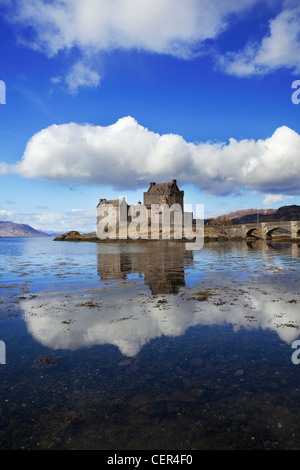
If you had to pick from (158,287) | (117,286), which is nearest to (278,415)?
(158,287)

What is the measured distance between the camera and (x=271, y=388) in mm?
4719

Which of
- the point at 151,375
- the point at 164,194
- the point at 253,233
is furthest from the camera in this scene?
the point at 164,194

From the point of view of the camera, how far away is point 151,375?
522cm

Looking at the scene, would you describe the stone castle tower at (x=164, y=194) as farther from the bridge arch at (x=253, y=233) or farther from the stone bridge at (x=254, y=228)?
the bridge arch at (x=253, y=233)

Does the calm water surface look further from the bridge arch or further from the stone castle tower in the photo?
the stone castle tower

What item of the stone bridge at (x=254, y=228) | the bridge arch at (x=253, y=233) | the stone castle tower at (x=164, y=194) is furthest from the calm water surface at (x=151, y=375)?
the stone castle tower at (x=164, y=194)

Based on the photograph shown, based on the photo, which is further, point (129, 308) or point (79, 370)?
point (129, 308)

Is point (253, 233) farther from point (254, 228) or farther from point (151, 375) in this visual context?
point (151, 375)

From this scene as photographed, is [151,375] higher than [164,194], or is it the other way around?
[164,194]

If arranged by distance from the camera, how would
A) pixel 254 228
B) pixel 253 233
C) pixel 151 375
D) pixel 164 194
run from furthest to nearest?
pixel 164 194
pixel 253 233
pixel 254 228
pixel 151 375

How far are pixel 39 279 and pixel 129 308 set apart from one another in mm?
10122

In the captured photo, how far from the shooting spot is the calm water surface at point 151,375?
371 cm

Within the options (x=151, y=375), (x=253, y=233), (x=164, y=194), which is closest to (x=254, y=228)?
(x=253, y=233)
